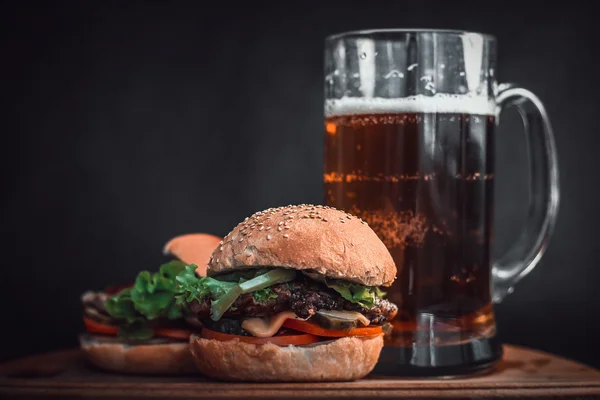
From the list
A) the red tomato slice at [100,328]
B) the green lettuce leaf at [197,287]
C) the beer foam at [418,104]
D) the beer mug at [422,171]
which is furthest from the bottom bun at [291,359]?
the beer foam at [418,104]

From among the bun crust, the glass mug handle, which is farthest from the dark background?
the bun crust

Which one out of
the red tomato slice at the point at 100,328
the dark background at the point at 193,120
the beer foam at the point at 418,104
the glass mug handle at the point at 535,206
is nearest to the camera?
the beer foam at the point at 418,104

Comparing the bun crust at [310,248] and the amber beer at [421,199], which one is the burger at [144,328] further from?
the amber beer at [421,199]

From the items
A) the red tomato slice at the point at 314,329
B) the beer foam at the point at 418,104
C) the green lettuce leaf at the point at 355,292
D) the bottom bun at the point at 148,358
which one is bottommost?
the bottom bun at the point at 148,358

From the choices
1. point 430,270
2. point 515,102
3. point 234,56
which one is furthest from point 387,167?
point 234,56

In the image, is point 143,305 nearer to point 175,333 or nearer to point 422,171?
point 175,333

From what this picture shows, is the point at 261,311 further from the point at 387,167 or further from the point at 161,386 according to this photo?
the point at 387,167

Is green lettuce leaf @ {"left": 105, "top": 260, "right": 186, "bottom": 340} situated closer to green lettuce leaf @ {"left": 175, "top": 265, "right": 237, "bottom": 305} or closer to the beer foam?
green lettuce leaf @ {"left": 175, "top": 265, "right": 237, "bottom": 305}
